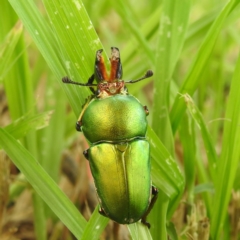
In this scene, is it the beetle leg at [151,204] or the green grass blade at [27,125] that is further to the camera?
the green grass blade at [27,125]

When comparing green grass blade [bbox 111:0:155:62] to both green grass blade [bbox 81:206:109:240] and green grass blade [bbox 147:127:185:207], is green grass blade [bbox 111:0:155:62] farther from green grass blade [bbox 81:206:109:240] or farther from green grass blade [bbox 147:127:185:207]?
green grass blade [bbox 81:206:109:240]

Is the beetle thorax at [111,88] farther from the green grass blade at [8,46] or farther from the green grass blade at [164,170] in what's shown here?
the green grass blade at [8,46]

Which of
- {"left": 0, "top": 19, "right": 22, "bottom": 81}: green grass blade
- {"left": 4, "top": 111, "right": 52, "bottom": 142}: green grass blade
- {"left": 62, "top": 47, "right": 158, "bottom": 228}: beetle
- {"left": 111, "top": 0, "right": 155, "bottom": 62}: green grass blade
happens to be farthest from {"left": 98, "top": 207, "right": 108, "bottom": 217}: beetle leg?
{"left": 111, "top": 0, "right": 155, "bottom": 62}: green grass blade

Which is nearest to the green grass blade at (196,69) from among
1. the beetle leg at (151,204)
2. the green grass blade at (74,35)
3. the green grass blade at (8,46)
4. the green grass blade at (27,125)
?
the beetle leg at (151,204)

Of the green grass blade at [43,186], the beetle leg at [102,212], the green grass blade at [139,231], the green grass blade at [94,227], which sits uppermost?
the green grass blade at [43,186]

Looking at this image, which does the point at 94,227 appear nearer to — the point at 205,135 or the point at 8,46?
the point at 205,135

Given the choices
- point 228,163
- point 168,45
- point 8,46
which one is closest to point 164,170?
point 228,163

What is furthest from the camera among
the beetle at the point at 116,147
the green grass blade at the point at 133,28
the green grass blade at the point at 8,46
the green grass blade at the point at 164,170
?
the green grass blade at the point at 133,28
